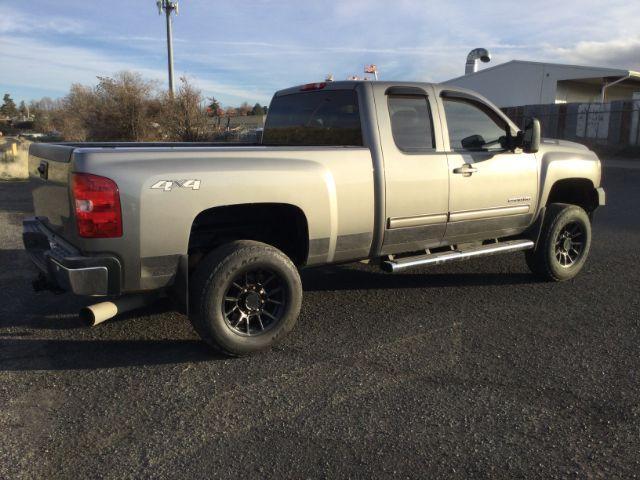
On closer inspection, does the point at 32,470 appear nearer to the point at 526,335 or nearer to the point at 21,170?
the point at 526,335

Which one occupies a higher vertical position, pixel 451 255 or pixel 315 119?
pixel 315 119

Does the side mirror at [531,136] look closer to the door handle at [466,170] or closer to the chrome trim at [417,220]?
the door handle at [466,170]

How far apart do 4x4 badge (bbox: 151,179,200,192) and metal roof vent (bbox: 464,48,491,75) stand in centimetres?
4067

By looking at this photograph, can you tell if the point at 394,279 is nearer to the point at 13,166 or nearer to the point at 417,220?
the point at 417,220

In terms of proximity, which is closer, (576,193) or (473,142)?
(473,142)

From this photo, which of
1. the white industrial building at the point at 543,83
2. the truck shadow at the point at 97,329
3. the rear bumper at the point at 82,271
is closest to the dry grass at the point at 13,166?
the truck shadow at the point at 97,329

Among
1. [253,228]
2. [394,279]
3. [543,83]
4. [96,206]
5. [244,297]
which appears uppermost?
[543,83]

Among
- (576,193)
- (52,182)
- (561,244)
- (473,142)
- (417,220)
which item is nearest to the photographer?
(52,182)

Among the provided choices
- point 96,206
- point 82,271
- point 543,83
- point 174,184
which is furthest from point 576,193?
point 543,83

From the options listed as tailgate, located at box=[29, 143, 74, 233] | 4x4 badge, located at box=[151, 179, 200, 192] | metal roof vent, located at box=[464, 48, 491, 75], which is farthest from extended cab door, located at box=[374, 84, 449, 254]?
metal roof vent, located at box=[464, 48, 491, 75]

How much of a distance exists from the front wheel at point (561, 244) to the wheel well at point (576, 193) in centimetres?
30

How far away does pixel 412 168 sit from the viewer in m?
4.47

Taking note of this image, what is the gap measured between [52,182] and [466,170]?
3.33m

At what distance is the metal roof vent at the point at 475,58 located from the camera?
4081cm
